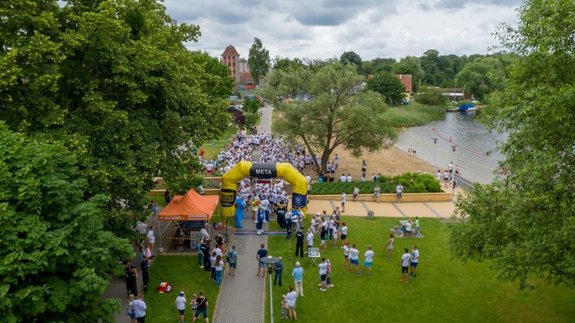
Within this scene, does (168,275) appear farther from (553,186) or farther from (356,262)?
(553,186)

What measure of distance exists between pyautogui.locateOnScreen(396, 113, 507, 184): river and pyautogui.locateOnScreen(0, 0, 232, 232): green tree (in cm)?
2217

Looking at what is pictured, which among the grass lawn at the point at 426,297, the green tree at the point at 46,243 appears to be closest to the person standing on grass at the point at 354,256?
the grass lawn at the point at 426,297

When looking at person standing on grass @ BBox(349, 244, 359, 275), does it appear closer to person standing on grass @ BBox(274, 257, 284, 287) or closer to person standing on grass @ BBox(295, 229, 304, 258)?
person standing on grass @ BBox(295, 229, 304, 258)

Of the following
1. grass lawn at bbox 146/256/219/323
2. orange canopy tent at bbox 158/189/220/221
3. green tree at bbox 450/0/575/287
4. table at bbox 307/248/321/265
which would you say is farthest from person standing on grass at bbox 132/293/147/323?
green tree at bbox 450/0/575/287

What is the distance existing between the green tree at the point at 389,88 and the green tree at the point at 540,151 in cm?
8163

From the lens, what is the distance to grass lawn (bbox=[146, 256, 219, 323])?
14859mm

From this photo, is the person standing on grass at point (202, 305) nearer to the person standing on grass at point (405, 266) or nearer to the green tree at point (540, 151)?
the person standing on grass at point (405, 266)

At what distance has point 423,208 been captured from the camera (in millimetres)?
27953

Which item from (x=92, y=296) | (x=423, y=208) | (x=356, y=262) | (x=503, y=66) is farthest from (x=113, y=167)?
(x=423, y=208)

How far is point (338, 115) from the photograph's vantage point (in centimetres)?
3431

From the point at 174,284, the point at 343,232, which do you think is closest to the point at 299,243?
the point at 343,232

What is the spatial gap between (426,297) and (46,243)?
12530mm

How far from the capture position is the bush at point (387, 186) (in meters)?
29.9

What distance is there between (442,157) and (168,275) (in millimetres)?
38636
